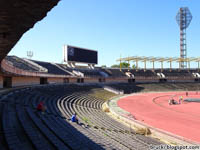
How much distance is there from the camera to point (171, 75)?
72062mm

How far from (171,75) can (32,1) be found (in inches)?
3019

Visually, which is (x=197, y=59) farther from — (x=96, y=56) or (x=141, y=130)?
(x=141, y=130)

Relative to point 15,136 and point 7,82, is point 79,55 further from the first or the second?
point 15,136

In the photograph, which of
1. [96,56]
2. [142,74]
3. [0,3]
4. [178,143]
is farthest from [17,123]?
[142,74]

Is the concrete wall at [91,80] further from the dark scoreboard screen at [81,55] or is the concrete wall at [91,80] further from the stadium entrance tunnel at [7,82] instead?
the stadium entrance tunnel at [7,82]

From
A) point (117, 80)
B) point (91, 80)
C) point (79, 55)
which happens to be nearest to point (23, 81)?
point (79, 55)

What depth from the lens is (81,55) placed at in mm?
54969

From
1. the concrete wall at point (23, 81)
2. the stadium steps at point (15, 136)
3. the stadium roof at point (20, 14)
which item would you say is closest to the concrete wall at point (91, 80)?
the concrete wall at point (23, 81)

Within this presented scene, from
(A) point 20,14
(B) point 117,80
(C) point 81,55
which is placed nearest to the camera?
(A) point 20,14

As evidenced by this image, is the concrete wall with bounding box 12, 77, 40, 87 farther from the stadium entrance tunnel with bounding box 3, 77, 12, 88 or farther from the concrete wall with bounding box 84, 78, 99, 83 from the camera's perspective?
the concrete wall with bounding box 84, 78, 99, 83

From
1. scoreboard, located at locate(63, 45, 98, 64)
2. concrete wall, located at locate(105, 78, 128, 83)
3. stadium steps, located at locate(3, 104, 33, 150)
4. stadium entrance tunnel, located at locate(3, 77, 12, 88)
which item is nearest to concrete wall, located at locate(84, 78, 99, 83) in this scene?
concrete wall, located at locate(105, 78, 128, 83)

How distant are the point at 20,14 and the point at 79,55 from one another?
165ft

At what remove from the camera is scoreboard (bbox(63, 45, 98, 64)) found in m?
51.0

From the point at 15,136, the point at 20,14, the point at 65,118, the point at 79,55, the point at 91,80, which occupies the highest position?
the point at 79,55
